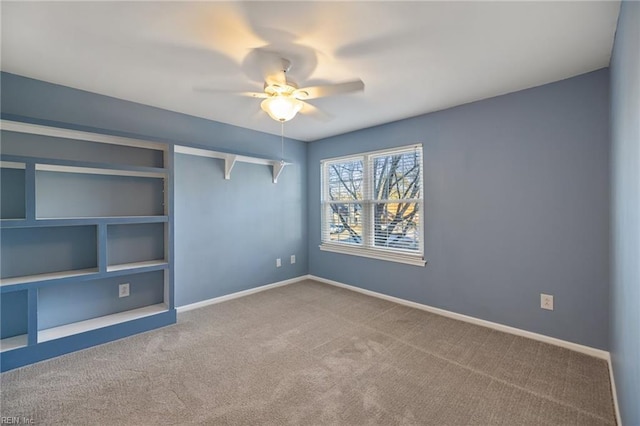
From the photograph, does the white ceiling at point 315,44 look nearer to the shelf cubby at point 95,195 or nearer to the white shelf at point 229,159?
the white shelf at point 229,159

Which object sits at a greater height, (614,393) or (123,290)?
(123,290)

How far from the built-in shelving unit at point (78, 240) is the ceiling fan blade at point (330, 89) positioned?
5.60 feet

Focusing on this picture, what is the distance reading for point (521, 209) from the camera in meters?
2.65

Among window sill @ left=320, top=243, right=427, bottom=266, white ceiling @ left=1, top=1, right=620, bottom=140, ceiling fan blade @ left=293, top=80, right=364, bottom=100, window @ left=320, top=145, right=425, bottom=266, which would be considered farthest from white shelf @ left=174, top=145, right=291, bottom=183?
ceiling fan blade @ left=293, top=80, right=364, bottom=100

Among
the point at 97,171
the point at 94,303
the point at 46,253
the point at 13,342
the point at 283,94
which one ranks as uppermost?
the point at 283,94

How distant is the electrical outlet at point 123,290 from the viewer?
9.43 ft

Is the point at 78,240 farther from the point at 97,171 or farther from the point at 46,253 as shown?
the point at 97,171

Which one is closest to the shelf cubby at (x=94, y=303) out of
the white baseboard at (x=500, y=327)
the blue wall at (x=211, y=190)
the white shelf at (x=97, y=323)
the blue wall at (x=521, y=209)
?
the white shelf at (x=97, y=323)

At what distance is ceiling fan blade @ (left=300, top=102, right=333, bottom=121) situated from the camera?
2.98 m

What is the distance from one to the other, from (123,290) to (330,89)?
2.82m

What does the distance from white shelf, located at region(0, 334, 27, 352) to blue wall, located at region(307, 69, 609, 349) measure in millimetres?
3586

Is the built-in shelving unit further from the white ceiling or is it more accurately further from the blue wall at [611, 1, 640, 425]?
the blue wall at [611, 1, 640, 425]

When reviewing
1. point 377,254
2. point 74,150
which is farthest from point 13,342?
point 377,254

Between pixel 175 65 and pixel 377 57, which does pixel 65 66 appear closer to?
pixel 175 65
